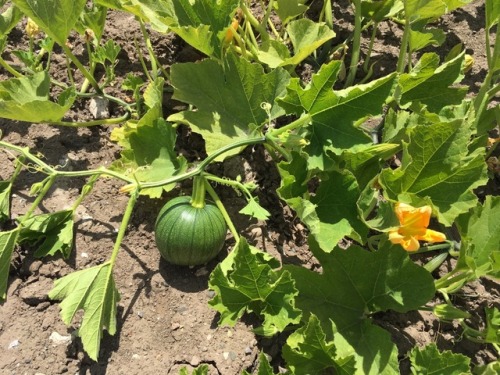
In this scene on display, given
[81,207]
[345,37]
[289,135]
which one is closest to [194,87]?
[289,135]

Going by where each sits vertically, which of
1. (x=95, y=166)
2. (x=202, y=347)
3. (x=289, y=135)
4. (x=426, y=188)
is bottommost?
(x=202, y=347)

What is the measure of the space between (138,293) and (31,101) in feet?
2.80

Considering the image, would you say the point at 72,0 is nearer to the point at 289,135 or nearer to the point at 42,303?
the point at 289,135

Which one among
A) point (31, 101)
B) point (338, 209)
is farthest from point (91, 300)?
point (338, 209)

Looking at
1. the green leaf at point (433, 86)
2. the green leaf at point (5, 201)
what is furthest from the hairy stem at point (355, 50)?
the green leaf at point (5, 201)

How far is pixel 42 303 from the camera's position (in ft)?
7.49

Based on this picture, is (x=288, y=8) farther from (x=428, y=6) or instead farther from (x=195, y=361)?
(x=195, y=361)

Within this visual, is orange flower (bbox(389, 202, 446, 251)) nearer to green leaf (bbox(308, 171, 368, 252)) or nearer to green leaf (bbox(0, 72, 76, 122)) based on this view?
green leaf (bbox(308, 171, 368, 252))

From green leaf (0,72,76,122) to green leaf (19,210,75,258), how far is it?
0.39 metres

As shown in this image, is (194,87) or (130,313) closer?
(130,313)

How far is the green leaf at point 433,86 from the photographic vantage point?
233 centimetres

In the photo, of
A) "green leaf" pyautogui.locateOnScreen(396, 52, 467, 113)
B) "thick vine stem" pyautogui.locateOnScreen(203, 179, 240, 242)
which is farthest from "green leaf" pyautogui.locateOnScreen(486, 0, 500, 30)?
"thick vine stem" pyautogui.locateOnScreen(203, 179, 240, 242)

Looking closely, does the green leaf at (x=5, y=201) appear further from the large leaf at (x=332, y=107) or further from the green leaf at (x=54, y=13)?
the large leaf at (x=332, y=107)

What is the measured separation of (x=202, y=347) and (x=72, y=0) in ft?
4.81
